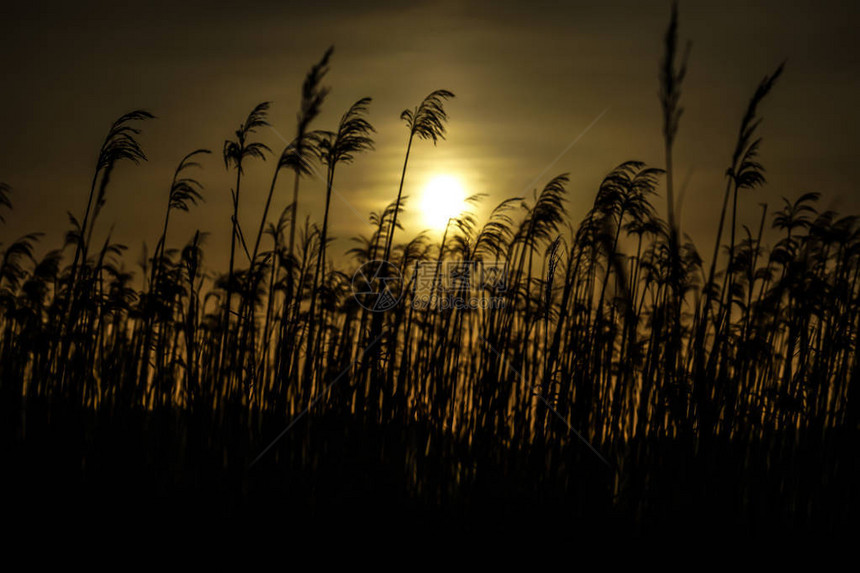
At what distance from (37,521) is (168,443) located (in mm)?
798

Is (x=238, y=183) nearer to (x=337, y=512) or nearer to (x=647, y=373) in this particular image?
(x=337, y=512)

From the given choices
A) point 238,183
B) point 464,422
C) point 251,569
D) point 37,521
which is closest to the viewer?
point 251,569

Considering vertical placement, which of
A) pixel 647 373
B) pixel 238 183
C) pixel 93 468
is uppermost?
pixel 238 183

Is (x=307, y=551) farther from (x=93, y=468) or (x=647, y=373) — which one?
(x=647, y=373)

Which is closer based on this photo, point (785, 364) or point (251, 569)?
point (251, 569)

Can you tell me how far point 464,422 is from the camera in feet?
16.8

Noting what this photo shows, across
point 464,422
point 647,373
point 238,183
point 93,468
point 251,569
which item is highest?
point 238,183

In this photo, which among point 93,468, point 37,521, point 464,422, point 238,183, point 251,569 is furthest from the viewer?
point 464,422

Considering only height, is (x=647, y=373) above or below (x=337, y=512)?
above

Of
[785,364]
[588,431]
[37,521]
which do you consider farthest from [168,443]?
[785,364]

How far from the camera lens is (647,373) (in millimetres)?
4867

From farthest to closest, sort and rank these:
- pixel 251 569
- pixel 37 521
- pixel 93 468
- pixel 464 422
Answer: pixel 464 422 → pixel 93 468 → pixel 37 521 → pixel 251 569

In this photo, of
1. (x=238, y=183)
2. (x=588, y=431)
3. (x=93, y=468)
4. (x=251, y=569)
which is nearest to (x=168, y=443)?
(x=93, y=468)

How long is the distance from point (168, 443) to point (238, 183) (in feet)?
5.62
